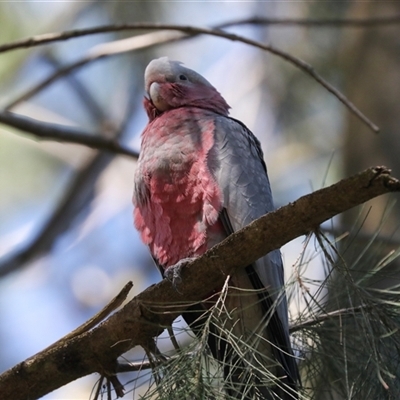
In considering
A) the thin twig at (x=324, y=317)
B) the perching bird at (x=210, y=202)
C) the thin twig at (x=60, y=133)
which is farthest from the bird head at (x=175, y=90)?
the thin twig at (x=324, y=317)

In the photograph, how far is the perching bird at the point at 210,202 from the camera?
3.04 m

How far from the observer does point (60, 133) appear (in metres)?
4.01

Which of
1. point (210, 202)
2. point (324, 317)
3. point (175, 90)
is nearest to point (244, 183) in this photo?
point (210, 202)

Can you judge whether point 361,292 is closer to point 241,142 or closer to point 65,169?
point 241,142

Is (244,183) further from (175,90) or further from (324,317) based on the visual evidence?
(175,90)

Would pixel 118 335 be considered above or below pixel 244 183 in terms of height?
below

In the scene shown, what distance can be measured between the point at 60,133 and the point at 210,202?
49.2 inches

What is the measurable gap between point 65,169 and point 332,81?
318 cm

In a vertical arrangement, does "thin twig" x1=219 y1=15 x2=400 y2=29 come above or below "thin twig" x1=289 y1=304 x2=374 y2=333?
above

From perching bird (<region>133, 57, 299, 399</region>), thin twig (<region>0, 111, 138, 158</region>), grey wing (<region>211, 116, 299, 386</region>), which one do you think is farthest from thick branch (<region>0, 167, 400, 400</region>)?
thin twig (<region>0, 111, 138, 158</region>)

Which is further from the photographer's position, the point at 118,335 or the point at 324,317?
the point at 324,317

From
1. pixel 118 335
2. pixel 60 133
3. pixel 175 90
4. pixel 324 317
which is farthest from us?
pixel 175 90

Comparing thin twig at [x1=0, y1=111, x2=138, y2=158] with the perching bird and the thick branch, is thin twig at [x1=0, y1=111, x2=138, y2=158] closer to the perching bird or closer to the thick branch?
the perching bird

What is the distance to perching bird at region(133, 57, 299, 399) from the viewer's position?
304 cm
